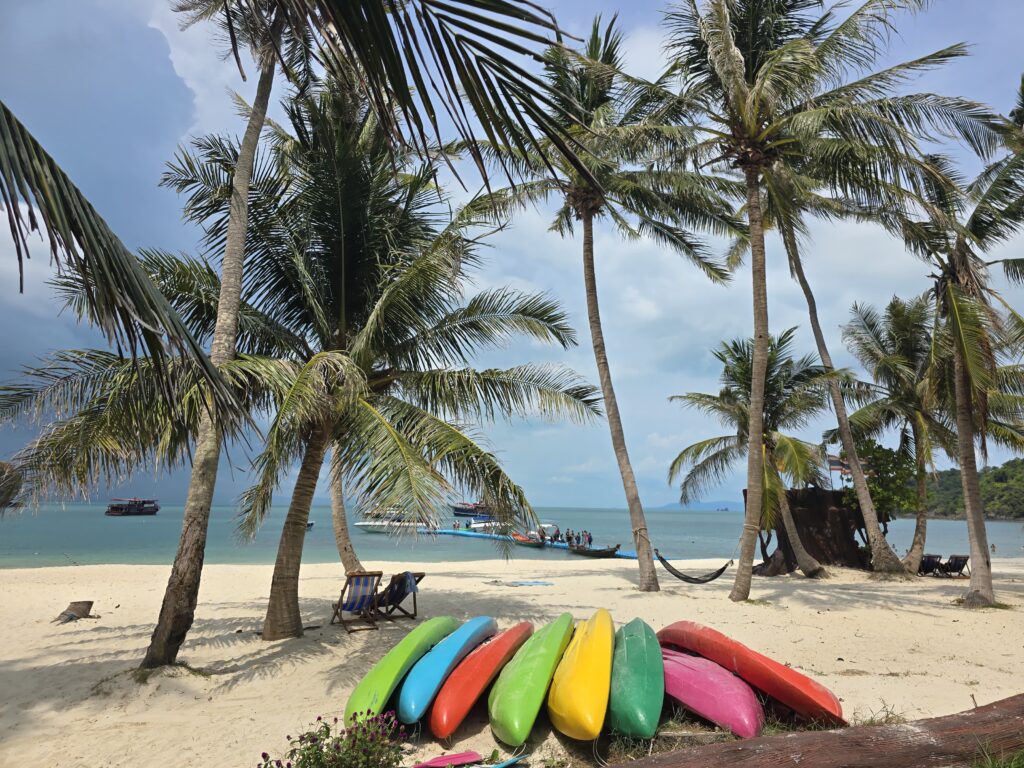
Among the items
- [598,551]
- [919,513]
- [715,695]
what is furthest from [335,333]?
[598,551]

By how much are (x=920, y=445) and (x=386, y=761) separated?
1703 centimetres

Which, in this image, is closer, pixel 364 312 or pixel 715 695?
pixel 715 695

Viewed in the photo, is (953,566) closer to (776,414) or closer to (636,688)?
(776,414)

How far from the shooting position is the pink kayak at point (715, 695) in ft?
13.9

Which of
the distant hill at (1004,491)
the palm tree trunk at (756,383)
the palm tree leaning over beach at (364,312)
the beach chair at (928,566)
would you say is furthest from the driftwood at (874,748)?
the distant hill at (1004,491)

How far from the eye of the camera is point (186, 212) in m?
8.14

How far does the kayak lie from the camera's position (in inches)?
178

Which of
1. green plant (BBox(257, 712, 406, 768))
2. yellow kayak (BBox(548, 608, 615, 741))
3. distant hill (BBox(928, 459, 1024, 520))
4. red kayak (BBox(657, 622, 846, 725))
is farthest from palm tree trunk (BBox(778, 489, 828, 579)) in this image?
distant hill (BBox(928, 459, 1024, 520))

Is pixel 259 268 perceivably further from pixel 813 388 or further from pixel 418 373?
pixel 813 388

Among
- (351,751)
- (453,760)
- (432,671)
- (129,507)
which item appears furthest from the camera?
(129,507)

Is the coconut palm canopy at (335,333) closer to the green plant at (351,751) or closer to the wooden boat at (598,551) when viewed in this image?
the green plant at (351,751)

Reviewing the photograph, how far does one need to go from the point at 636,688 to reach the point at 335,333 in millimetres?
5976

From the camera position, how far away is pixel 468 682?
4859mm

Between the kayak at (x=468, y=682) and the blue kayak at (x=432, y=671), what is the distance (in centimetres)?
7
